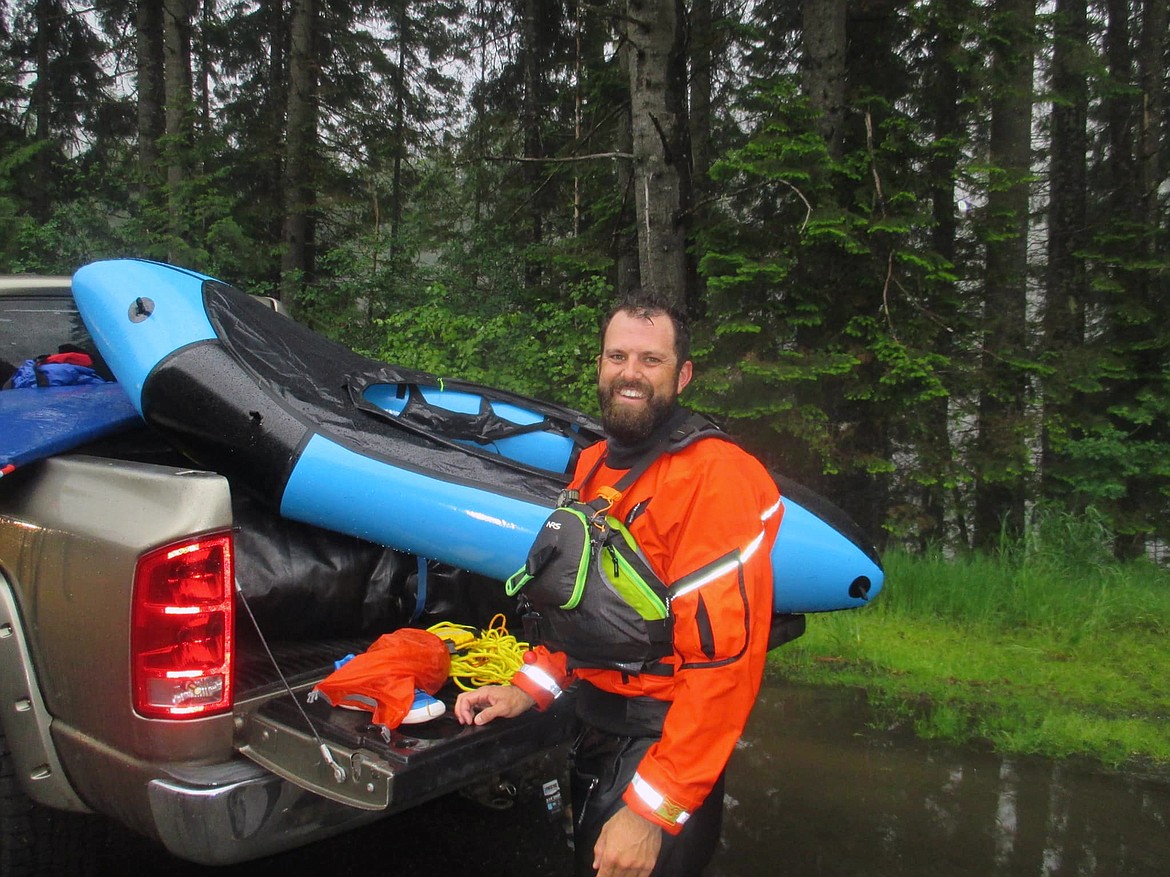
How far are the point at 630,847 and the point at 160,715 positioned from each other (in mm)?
1141

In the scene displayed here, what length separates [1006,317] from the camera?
27.2 feet

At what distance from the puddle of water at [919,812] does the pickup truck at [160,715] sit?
1.19m

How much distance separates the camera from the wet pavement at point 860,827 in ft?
10.3

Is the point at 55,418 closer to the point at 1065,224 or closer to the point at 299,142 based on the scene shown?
the point at 1065,224

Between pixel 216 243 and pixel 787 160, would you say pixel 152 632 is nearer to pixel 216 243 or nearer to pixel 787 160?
pixel 787 160

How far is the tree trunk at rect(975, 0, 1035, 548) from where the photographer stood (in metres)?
7.23

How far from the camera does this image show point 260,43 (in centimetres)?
1883

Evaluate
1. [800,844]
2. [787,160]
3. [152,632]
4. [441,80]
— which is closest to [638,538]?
[152,632]

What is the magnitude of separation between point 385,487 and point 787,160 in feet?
15.8

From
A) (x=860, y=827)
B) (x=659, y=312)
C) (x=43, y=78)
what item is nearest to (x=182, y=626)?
(x=659, y=312)

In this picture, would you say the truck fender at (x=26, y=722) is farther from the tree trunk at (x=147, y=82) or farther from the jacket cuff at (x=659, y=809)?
the tree trunk at (x=147, y=82)

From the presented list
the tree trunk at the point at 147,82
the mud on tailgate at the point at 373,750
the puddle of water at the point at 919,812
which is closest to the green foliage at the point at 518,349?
the puddle of water at the point at 919,812

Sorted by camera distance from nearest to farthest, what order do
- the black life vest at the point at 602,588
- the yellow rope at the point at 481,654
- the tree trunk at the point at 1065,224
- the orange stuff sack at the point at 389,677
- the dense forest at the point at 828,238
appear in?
the black life vest at the point at 602,588 → the orange stuff sack at the point at 389,677 → the yellow rope at the point at 481,654 → the dense forest at the point at 828,238 → the tree trunk at the point at 1065,224

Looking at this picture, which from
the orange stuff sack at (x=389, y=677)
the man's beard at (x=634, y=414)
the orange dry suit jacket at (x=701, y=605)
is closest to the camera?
the orange dry suit jacket at (x=701, y=605)
